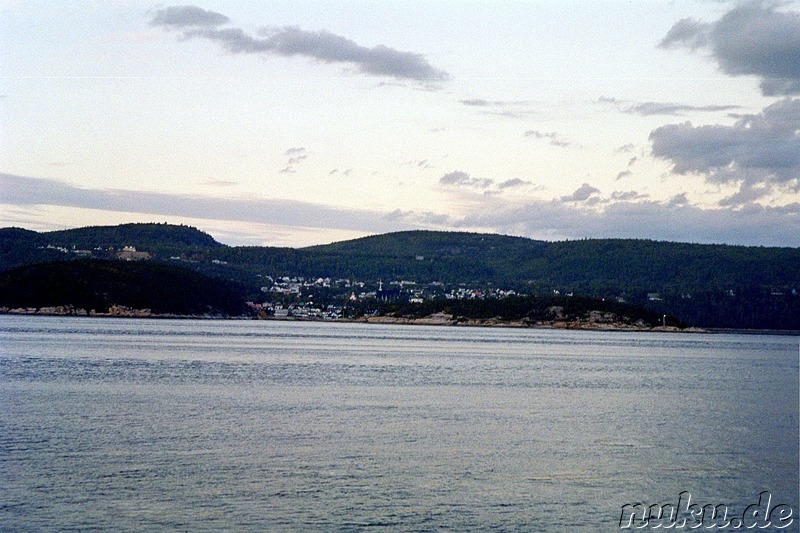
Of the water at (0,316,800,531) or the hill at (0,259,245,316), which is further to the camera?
the hill at (0,259,245,316)

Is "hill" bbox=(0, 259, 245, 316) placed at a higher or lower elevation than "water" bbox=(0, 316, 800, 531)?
higher

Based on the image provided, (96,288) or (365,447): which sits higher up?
(96,288)

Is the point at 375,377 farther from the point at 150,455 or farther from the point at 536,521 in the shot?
the point at 536,521

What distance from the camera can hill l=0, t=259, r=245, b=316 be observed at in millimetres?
177375

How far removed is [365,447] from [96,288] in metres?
158

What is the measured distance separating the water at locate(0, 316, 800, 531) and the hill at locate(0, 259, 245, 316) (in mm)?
117695

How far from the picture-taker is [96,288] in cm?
18112

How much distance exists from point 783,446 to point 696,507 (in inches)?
512

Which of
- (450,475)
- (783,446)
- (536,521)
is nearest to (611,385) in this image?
(783,446)

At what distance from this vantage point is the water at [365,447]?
2395cm

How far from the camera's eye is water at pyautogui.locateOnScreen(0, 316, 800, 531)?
2395cm

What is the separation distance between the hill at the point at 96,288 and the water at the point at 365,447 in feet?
386

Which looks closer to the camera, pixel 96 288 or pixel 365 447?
pixel 365 447

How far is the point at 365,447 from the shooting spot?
32.8 metres
